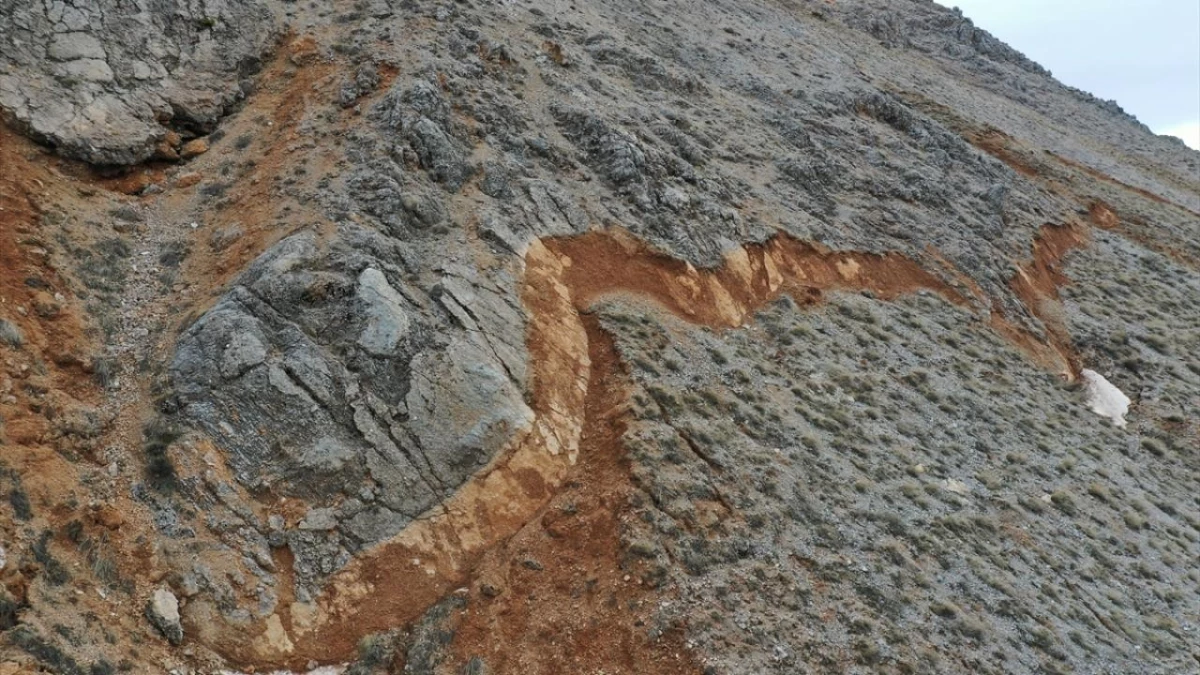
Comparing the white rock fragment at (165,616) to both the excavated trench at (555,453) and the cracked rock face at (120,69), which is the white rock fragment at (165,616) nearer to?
the excavated trench at (555,453)

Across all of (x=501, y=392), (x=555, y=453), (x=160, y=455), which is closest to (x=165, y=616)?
(x=160, y=455)

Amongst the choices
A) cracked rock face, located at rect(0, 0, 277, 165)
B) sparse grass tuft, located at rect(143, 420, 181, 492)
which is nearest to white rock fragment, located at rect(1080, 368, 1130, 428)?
sparse grass tuft, located at rect(143, 420, 181, 492)

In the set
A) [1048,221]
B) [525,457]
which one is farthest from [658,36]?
[525,457]

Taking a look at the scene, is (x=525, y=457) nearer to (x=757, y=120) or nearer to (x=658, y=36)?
(x=757, y=120)

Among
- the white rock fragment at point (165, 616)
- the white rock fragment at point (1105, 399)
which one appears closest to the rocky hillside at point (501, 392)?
the white rock fragment at point (165, 616)

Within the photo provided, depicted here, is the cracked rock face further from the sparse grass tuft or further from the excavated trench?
the excavated trench
